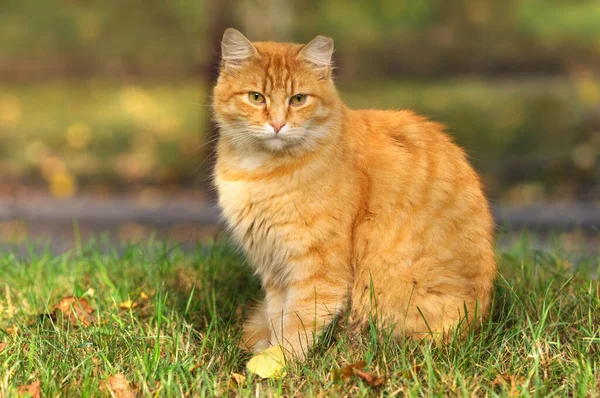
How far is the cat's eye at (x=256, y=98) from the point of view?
3703mm

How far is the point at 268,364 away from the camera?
346 centimetres

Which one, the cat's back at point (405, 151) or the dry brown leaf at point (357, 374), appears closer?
the dry brown leaf at point (357, 374)

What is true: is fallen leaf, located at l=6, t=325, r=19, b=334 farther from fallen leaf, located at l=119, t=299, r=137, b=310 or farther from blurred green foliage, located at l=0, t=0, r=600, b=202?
blurred green foliage, located at l=0, t=0, r=600, b=202

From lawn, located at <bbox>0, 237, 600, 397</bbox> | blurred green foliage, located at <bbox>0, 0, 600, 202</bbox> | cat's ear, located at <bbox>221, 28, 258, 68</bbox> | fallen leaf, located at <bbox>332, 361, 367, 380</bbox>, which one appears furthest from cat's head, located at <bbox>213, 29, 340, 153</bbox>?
blurred green foliage, located at <bbox>0, 0, 600, 202</bbox>

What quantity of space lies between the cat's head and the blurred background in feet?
14.3

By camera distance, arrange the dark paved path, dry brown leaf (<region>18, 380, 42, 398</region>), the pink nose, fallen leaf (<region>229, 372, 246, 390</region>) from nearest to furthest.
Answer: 1. dry brown leaf (<region>18, 380, 42, 398</region>)
2. fallen leaf (<region>229, 372, 246, 390</region>)
3. the pink nose
4. the dark paved path

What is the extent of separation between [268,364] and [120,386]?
2.14ft

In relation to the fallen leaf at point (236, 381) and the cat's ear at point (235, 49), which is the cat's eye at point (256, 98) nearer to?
the cat's ear at point (235, 49)

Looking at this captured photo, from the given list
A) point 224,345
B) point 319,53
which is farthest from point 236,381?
point 319,53

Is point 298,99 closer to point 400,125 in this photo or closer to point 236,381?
point 400,125

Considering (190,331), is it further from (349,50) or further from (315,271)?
(349,50)

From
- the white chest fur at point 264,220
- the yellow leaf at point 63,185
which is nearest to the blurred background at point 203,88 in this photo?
the yellow leaf at point 63,185

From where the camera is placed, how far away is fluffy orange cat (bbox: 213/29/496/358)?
3.59 m

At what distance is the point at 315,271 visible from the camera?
360cm
